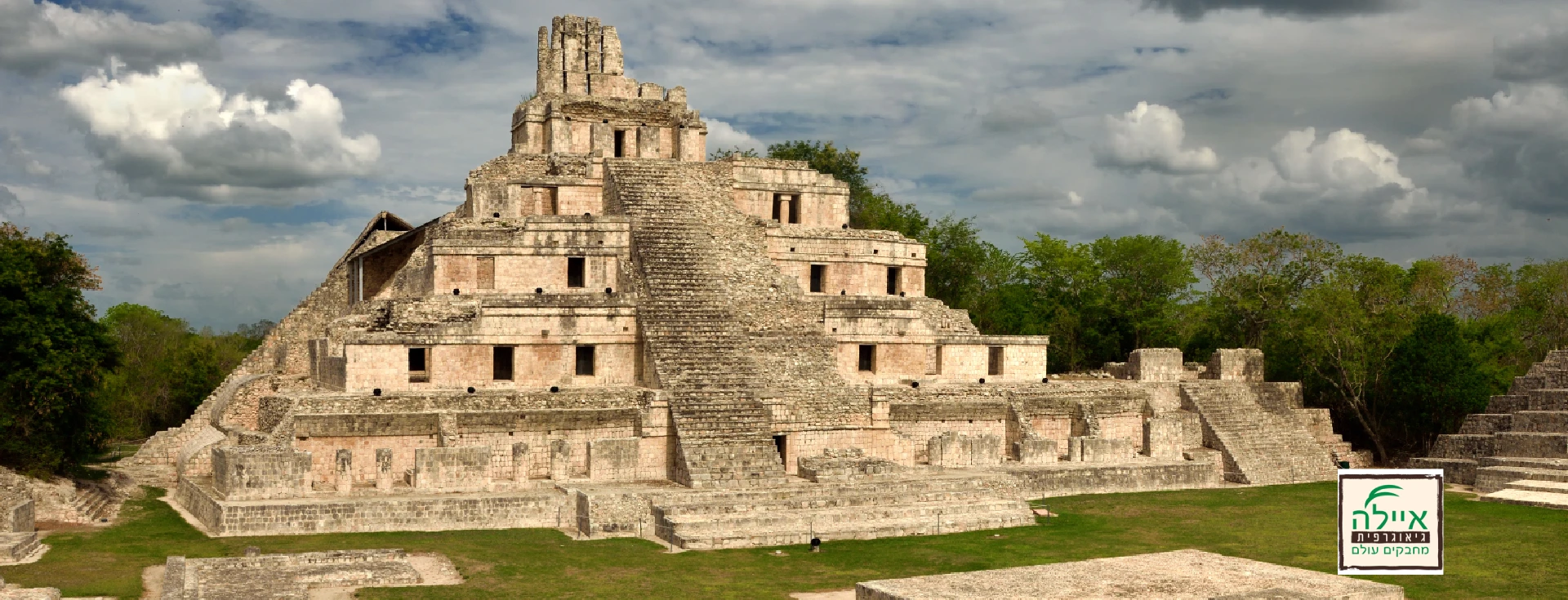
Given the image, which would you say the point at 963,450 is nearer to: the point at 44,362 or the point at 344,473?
the point at 344,473

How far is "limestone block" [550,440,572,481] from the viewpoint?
24719 millimetres

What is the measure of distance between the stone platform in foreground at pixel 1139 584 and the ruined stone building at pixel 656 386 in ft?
20.9

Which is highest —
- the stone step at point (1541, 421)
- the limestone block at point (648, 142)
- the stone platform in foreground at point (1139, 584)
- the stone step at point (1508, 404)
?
the limestone block at point (648, 142)

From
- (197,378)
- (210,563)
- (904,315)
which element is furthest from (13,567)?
(197,378)

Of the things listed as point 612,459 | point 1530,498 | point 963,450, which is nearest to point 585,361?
point 612,459

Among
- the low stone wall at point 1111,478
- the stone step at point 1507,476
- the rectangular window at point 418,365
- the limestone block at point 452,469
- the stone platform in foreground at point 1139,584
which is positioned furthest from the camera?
the stone step at point 1507,476

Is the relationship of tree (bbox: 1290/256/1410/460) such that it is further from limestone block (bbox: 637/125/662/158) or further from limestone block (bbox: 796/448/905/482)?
limestone block (bbox: 637/125/662/158)

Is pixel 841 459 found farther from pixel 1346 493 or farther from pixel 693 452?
pixel 1346 493

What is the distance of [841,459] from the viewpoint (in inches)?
989

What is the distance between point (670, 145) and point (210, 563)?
1897 cm

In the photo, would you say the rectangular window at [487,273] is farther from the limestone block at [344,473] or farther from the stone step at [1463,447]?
the stone step at [1463,447]

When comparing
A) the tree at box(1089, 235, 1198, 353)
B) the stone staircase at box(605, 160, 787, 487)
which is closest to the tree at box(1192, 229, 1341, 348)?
the tree at box(1089, 235, 1198, 353)

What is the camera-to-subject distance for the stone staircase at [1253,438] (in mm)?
31859

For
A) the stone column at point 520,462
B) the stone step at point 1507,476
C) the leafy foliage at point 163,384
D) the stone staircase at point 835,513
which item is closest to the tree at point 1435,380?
the stone step at point 1507,476
